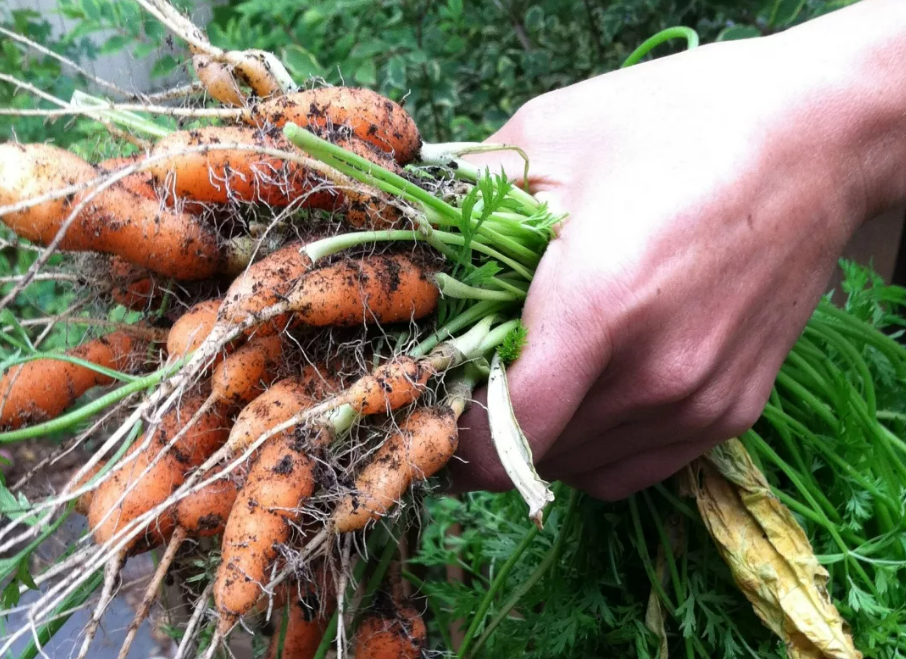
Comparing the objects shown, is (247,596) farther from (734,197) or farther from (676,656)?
(676,656)

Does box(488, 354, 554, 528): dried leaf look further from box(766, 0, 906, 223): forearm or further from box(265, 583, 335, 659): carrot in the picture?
box(766, 0, 906, 223): forearm

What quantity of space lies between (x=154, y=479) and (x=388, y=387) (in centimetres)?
31

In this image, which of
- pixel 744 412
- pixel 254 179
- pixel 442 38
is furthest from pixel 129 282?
pixel 442 38

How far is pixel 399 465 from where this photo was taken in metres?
0.73

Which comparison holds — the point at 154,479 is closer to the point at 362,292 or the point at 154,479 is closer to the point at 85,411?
the point at 85,411

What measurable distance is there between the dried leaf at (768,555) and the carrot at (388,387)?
1.73ft

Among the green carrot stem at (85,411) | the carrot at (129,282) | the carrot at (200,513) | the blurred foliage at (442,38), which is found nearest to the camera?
the green carrot stem at (85,411)

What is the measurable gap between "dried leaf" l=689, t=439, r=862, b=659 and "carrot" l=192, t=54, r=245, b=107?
85 centimetres

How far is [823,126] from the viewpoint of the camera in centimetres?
81

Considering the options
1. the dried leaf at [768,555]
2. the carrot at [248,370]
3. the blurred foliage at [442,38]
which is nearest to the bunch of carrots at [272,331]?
the carrot at [248,370]

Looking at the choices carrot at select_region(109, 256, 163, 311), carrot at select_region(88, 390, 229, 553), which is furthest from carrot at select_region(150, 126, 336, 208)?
carrot at select_region(88, 390, 229, 553)

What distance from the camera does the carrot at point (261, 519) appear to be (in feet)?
2.29

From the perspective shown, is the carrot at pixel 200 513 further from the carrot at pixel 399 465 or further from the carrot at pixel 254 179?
the carrot at pixel 254 179

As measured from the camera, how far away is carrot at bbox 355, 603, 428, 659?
0.85m
